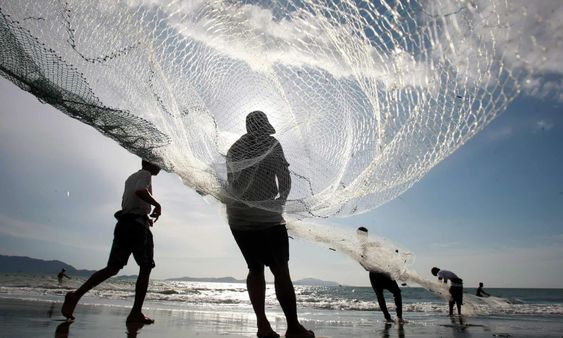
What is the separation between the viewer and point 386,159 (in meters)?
3.58

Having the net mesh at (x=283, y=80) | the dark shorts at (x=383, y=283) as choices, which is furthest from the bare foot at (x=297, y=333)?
the dark shorts at (x=383, y=283)

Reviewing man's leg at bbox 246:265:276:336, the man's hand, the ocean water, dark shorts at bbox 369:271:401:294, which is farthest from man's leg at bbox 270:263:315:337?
dark shorts at bbox 369:271:401:294

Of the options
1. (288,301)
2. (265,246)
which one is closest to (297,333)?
(288,301)

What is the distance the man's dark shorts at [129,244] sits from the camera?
171 inches

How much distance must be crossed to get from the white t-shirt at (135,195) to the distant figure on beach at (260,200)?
4.58ft

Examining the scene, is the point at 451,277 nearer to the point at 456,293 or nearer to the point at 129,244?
the point at 456,293

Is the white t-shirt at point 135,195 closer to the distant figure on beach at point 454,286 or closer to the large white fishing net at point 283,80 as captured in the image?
the large white fishing net at point 283,80

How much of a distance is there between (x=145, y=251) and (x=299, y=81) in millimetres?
2395

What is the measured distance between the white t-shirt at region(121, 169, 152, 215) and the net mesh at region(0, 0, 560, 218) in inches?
33.2

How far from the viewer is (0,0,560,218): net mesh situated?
2762 mm

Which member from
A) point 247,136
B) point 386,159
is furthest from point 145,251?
point 386,159

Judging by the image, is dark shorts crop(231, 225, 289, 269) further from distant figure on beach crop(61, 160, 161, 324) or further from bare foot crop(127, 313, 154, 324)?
bare foot crop(127, 313, 154, 324)

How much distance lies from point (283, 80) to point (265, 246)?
1.55 m

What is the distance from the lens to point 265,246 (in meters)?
3.41
